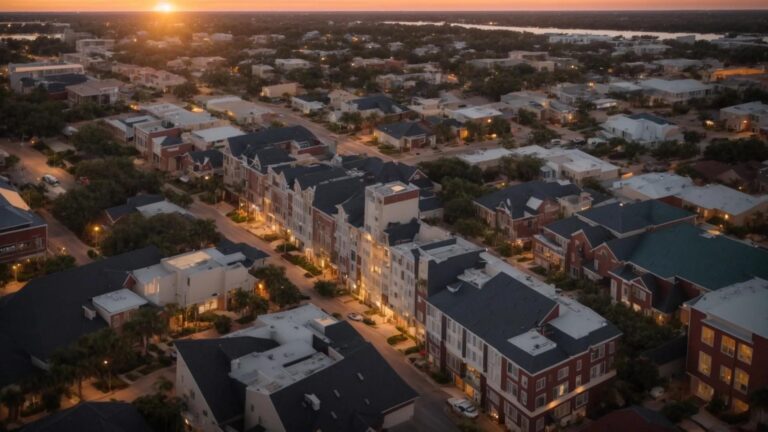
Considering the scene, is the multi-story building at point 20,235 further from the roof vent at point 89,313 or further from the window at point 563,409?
the window at point 563,409

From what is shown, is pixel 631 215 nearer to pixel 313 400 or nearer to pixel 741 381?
pixel 741 381

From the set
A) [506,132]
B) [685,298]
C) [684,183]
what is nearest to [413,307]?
[685,298]

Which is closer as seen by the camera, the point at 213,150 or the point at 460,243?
the point at 460,243

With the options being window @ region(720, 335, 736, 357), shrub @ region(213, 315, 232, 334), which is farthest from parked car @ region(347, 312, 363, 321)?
window @ region(720, 335, 736, 357)

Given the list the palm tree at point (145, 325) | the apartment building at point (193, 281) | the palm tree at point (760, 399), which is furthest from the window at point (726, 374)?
the palm tree at point (145, 325)

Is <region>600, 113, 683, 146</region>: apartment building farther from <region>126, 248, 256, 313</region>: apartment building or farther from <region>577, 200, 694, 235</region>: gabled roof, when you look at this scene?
<region>126, 248, 256, 313</region>: apartment building

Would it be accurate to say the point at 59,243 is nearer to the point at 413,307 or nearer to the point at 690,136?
the point at 413,307
